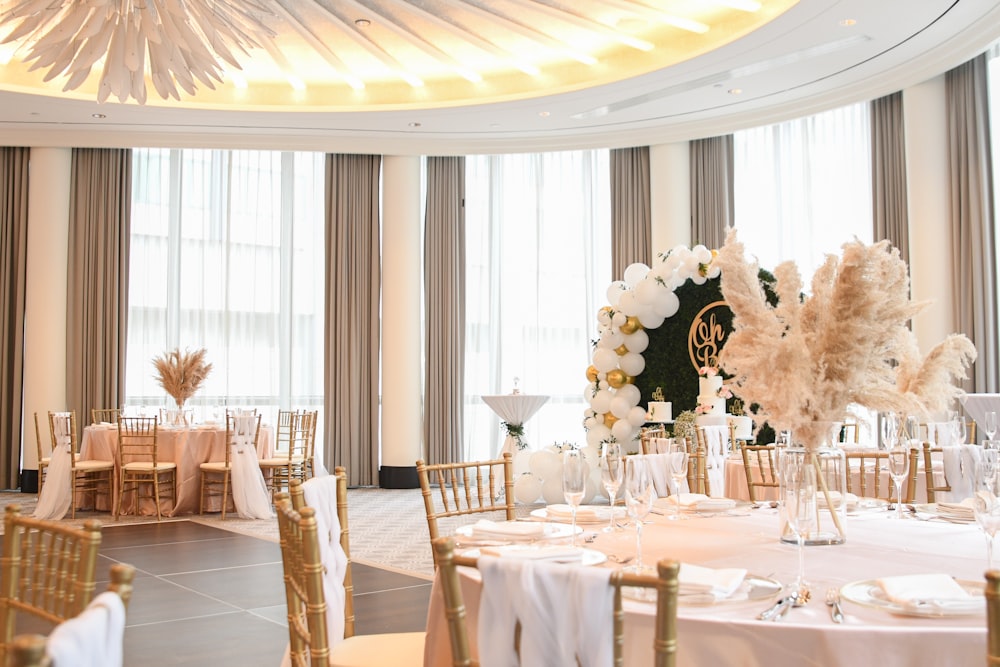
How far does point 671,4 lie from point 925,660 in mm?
7926

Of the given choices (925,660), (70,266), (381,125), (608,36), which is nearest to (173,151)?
(70,266)

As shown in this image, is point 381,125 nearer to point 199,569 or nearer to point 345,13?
point 345,13

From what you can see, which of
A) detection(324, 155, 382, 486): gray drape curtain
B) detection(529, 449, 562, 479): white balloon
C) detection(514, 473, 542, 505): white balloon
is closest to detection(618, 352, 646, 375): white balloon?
detection(529, 449, 562, 479): white balloon

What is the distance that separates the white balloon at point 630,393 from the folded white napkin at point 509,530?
6743 millimetres

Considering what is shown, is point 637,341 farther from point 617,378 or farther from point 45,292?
point 45,292

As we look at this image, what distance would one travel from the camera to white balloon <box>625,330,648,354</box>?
9.51 m

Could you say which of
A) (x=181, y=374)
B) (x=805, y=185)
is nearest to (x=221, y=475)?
(x=181, y=374)

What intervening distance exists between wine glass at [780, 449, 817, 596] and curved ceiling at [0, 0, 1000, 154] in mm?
6195

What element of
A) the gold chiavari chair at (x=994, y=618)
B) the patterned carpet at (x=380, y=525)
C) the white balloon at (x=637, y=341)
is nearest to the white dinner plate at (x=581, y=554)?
the gold chiavari chair at (x=994, y=618)

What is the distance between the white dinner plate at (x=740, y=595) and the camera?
6.55ft

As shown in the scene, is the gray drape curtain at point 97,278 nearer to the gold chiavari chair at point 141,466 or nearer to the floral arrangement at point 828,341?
the gold chiavari chair at point 141,466

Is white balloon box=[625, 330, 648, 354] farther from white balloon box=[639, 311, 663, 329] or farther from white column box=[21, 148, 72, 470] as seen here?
white column box=[21, 148, 72, 470]

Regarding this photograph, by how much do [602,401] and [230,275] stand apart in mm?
5177

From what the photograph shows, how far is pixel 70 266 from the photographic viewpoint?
447 inches
